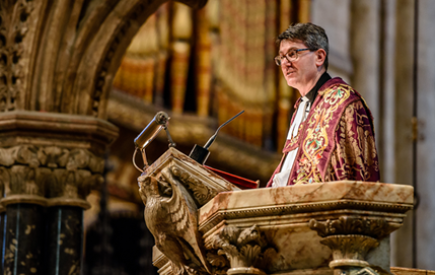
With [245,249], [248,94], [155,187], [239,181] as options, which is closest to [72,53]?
[239,181]

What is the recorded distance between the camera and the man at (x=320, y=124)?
2.92m

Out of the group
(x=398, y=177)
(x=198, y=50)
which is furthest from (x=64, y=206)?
(x=398, y=177)

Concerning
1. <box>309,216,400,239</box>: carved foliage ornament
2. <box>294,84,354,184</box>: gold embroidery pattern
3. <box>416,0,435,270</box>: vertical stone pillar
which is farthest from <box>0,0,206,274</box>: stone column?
<box>416,0,435,270</box>: vertical stone pillar

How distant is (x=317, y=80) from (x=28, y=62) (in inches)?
88.5

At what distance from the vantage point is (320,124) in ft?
9.86

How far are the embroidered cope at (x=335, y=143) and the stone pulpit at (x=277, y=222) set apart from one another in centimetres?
27

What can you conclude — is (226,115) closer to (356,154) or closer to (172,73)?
(172,73)

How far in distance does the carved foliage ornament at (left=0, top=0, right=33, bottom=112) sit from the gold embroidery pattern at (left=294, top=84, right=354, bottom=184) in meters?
2.34

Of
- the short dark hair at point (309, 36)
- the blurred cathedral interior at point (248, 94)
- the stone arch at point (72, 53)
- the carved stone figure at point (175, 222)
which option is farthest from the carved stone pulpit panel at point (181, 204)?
the blurred cathedral interior at point (248, 94)

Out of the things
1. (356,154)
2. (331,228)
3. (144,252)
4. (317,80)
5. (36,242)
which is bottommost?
(144,252)

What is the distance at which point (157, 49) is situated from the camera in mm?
8289

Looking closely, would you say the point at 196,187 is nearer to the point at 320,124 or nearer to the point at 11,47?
the point at 320,124

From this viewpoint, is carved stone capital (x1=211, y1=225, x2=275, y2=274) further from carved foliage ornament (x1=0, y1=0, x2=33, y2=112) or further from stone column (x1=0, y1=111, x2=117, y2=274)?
carved foliage ornament (x1=0, y1=0, x2=33, y2=112)

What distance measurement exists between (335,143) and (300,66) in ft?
1.15
